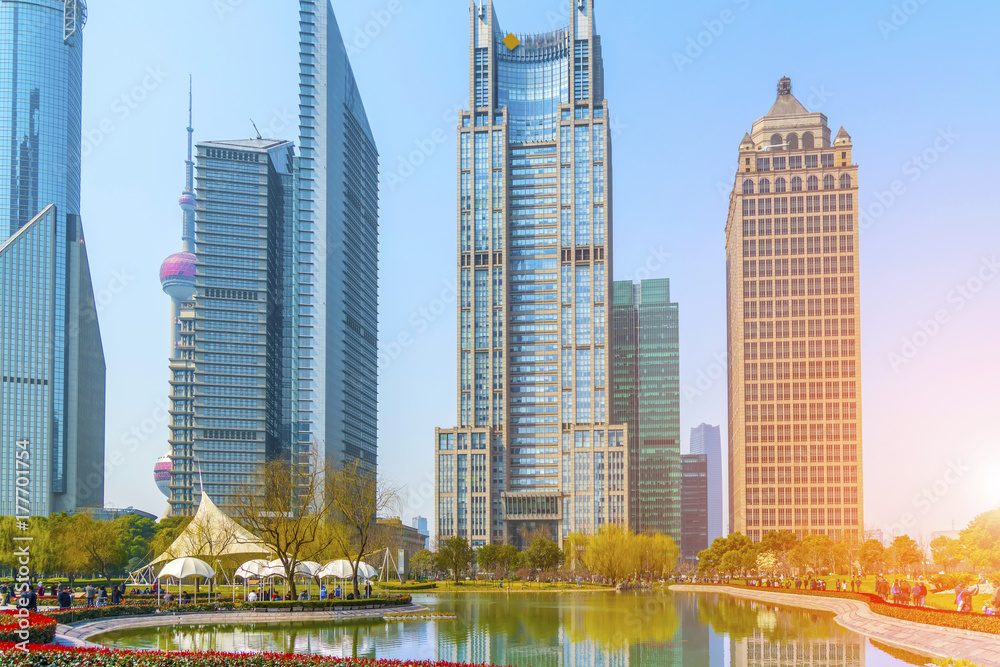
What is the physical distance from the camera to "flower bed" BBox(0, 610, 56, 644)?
31216mm

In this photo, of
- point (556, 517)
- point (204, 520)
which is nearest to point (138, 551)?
point (204, 520)

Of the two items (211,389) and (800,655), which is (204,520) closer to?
(800,655)

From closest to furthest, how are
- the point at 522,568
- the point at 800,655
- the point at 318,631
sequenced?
the point at 800,655, the point at 318,631, the point at 522,568

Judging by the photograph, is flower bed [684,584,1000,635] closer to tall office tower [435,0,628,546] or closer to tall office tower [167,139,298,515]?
tall office tower [435,0,628,546]

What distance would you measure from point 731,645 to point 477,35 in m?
178

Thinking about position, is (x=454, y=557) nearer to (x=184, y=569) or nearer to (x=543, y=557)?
(x=543, y=557)

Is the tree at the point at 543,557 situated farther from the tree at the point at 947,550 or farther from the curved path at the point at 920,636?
the curved path at the point at 920,636

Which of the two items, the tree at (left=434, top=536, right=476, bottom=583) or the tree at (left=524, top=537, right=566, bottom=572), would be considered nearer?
the tree at (left=434, top=536, right=476, bottom=583)

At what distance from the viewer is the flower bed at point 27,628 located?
31.2 meters

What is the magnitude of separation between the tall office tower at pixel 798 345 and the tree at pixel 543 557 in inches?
2060

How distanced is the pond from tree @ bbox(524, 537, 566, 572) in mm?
66163

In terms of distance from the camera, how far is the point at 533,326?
187625 mm

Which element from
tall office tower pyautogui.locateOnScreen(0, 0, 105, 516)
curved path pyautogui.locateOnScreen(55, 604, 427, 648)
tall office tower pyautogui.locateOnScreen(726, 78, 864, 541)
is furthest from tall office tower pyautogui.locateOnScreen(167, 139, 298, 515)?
curved path pyautogui.locateOnScreen(55, 604, 427, 648)

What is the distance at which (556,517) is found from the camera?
177500mm
